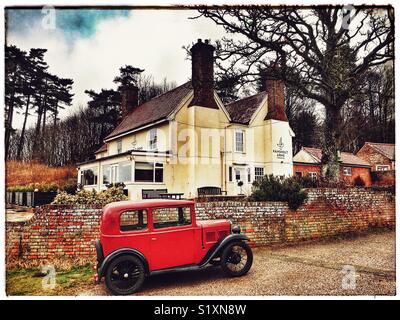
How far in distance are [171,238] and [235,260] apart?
3.35ft

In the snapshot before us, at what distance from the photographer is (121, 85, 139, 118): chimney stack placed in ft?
17.9

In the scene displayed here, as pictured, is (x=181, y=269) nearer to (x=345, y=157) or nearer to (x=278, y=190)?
(x=278, y=190)

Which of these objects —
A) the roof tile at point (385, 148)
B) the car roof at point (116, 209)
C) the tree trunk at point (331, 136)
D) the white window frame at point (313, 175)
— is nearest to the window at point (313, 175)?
the white window frame at point (313, 175)

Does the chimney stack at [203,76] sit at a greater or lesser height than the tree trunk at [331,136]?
greater

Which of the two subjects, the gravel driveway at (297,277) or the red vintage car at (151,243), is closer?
the red vintage car at (151,243)

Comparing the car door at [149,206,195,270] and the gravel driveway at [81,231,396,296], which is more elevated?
the car door at [149,206,195,270]

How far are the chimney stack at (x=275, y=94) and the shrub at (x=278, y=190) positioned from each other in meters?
1.14

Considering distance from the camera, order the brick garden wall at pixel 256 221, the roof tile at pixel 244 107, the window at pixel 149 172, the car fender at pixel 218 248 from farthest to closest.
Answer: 1. the roof tile at pixel 244 107
2. the window at pixel 149 172
3. the brick garden wall at pixel 256 221
4. the car fender at pixel 218 248

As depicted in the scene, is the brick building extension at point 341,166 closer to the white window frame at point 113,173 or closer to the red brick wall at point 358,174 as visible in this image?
the red brick wall at point 358,174

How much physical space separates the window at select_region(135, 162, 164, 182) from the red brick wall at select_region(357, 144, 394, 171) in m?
3.60

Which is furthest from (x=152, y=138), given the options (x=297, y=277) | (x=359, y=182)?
(x=359, y=182)

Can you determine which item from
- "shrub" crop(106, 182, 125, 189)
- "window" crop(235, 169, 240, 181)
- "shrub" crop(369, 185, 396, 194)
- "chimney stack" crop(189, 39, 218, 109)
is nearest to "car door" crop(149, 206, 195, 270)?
"shrub" crop(106, 182, 125, 189)

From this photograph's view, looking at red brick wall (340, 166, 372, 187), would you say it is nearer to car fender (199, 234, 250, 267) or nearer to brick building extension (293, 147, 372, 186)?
brick building extension (293, 147, 372, 186)

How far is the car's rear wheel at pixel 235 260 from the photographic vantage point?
4.57m
